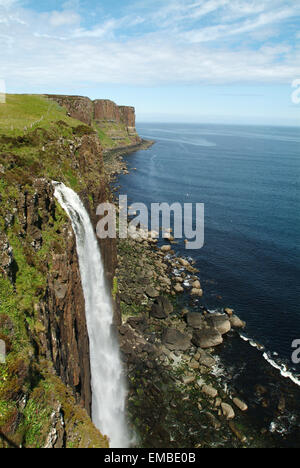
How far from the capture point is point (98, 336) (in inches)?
1104

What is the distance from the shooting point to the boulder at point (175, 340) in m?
32.7

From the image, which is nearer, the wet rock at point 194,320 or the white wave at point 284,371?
the white wave at point 284,371

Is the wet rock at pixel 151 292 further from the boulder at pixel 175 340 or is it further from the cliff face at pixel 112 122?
the cliff face at pixel 112 122

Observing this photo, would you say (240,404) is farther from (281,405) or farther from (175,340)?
(175,340)

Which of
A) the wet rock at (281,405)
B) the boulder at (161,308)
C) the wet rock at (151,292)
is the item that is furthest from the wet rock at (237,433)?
the wet rock at (151,292)

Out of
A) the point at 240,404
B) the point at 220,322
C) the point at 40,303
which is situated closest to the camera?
the point at 40,303

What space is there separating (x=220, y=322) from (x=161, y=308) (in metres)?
8.01

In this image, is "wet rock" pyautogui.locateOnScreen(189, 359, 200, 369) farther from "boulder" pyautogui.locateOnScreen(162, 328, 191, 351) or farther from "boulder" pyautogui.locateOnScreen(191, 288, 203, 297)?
"boulder" pyautogui.locateOnScreen(191, 288, 203, 297)

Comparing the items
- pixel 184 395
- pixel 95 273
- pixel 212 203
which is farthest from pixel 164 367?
pixel 212 203

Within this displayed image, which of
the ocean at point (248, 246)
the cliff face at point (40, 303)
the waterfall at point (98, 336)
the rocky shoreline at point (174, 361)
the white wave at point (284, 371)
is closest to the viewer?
the cliff face at point (40, 303)

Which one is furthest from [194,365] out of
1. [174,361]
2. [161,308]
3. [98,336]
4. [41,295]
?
[41,295]

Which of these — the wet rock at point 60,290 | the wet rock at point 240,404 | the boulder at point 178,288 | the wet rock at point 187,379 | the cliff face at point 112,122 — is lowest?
the wet rock at point 240,404

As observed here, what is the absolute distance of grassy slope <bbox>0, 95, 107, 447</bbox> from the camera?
11.8 metres

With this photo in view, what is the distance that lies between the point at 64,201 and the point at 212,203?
63.3 metres
